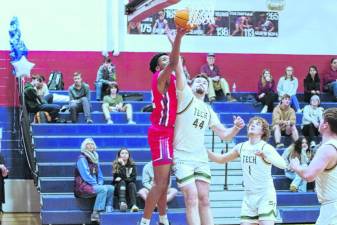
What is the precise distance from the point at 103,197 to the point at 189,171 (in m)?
5.48

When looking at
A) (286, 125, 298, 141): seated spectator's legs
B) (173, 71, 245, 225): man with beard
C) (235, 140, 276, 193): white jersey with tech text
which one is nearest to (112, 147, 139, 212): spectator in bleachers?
(286, 125, 298, 141): seated spectator's legs

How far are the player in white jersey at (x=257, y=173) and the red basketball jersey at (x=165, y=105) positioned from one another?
847 mm

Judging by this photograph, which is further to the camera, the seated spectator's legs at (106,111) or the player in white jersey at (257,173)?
the seated spectator's legs at (106,111)

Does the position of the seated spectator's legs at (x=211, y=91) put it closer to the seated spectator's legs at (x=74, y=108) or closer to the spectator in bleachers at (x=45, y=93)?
the seated spectator's legs at (x=74, y=108)

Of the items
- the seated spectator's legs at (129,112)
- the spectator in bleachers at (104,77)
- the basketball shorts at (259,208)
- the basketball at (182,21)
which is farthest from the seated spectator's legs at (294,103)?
the basketball at (182,21)

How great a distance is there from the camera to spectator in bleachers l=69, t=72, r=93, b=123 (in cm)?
1479

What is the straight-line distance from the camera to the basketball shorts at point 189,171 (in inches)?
272

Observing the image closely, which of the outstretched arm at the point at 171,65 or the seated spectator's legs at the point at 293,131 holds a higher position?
the outstretched arm at the point at 171,65

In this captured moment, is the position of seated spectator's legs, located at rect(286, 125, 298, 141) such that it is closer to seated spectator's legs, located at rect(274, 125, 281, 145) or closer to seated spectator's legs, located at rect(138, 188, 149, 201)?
seated spectator's legs, located at rect(274, 125, 281, 145)

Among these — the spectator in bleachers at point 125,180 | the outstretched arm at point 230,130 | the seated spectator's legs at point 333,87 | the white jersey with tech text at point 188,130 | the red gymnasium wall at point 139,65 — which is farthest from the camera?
the seated spectator's legs at point 333,87

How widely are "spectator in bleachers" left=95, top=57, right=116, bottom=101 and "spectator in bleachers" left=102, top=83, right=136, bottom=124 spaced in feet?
1.30

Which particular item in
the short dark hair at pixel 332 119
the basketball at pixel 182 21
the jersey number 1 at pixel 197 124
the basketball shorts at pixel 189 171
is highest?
the basketball at pixel 182 21

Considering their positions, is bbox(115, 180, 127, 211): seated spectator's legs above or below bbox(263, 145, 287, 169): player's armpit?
below

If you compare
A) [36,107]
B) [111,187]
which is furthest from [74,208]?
[36,107]
